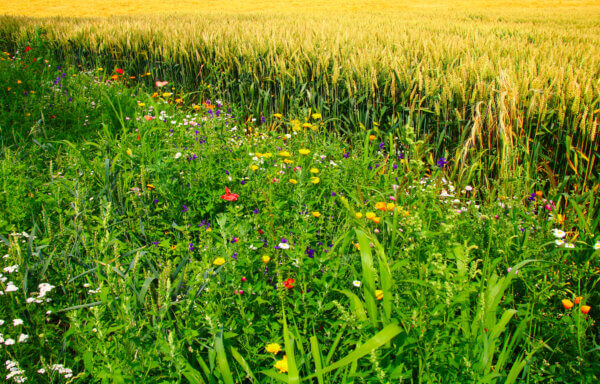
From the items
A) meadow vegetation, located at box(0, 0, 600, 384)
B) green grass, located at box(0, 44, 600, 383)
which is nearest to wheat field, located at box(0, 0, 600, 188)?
meadow vegetation, located at box(0, 0, 600, 384)

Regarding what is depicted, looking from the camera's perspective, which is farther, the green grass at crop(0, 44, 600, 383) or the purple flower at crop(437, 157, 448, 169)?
the purple flower at crop(437, 157, 448, 169)

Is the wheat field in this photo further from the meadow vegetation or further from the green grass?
the green grass

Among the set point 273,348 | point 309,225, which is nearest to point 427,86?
point 309,225

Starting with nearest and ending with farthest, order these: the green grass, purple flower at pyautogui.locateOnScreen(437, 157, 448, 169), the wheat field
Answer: the green grass, the wheat field, purple flower at pyautogui.locateOnScreen(437, 157, 448, 169)

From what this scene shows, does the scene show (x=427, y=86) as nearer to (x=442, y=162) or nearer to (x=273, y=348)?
(x=442, y=162)

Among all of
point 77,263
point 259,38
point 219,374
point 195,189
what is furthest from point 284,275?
point 259,38

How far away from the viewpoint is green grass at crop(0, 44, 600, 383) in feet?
4.02

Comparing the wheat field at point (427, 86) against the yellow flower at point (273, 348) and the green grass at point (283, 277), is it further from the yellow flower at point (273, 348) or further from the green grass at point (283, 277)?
the yellow flower at point (273, 348)

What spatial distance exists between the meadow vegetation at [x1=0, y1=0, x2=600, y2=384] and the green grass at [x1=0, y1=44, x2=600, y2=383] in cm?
1

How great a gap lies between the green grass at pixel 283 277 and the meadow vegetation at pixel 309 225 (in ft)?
0.04

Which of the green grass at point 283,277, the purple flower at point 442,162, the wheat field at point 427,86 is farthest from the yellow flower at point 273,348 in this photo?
the purple flower at point 442,162

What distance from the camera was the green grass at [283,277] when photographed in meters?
1.23

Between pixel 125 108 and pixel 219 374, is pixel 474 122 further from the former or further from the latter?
pixel 125 108

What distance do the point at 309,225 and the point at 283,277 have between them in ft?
0.94
